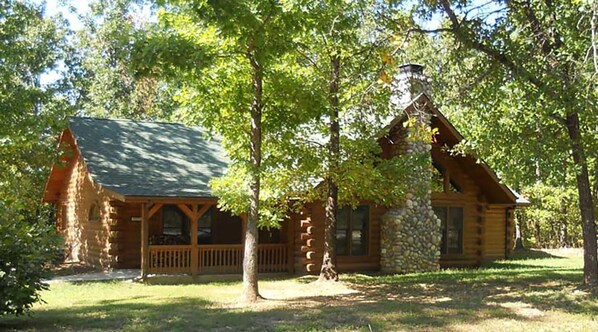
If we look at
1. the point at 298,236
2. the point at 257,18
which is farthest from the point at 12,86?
the point at 257,18

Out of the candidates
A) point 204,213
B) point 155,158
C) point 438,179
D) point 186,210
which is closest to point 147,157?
point 155,158

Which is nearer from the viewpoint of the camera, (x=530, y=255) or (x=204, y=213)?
(x=204, y=213)

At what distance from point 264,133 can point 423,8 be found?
15.0 ft

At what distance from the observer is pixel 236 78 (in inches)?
497

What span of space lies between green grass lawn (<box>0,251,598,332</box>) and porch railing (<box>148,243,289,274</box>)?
4.16 feet

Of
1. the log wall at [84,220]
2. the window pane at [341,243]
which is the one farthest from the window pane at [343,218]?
the log wall at [84,220]

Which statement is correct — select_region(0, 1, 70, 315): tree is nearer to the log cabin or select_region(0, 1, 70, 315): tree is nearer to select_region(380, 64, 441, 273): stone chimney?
the log cabin

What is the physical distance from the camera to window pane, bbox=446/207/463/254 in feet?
72.3

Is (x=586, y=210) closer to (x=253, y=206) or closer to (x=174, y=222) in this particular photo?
(x=253, y=206)

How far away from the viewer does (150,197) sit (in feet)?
51.0

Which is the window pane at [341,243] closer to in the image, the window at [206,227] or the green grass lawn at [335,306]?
the green grass lawn at [335,306]

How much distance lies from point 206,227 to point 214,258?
1.73m

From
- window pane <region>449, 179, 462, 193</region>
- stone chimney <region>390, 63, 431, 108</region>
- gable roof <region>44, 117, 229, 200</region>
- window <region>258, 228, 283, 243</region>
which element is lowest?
window <region>258, 228, 283, 243</region>

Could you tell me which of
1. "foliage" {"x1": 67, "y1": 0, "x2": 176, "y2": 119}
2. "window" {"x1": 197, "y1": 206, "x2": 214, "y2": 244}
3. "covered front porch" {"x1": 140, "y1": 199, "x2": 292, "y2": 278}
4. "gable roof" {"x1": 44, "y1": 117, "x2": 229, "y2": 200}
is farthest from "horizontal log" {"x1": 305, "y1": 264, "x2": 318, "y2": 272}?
"foliage" {"x1": 67, "y1": 0, "x2": 176, "y2": 119}
